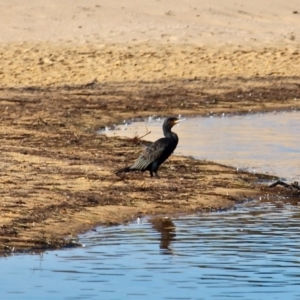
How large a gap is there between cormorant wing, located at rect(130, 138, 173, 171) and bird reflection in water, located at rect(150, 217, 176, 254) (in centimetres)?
170

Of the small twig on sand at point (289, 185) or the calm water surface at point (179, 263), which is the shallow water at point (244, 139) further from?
the calm water surface at point (179, 263)

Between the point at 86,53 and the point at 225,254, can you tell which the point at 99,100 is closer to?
the point at 86,53

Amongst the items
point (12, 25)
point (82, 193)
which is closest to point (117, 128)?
point (82, 193)

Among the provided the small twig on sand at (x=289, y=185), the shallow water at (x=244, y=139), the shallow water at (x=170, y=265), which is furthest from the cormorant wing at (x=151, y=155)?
the shallow water at (x=170, y=265)

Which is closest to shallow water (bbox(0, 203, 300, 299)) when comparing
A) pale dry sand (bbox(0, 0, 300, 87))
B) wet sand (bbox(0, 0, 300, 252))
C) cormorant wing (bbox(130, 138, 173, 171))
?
wet sand (bbox(0, 0, 300, 252))

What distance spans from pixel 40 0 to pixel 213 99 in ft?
41.8

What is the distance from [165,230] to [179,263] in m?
1.34

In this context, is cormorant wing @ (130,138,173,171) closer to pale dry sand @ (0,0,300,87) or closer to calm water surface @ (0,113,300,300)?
calm water surface @ (0,113,300,300)

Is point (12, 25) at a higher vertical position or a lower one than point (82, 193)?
higher

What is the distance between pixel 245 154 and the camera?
14203mm

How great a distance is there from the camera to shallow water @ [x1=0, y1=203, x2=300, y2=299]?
23.3ft

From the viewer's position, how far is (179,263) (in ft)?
26.0

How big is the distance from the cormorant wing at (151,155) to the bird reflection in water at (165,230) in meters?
1.70

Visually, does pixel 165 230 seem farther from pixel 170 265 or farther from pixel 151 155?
pixel 151 155
